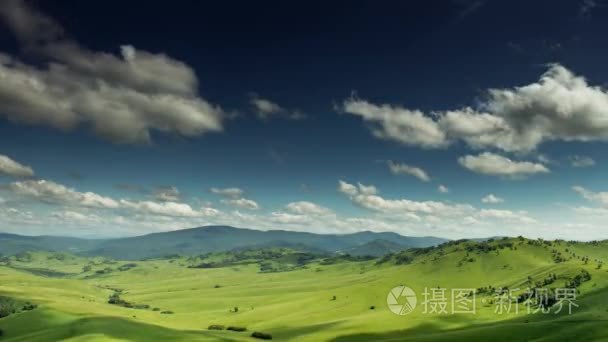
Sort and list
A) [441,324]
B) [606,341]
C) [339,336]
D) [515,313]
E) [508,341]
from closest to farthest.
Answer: [606,341] → [508,341] → [339,336] → [441,324] → [515,313]

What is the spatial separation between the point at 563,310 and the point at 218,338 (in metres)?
123

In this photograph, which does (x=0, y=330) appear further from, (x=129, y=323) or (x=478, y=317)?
(x=478, y=317)

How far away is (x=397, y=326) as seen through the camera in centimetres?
17800

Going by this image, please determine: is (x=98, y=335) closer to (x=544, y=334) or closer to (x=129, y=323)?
(x=129, y=323)

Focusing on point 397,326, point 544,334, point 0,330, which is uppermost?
point 544,334

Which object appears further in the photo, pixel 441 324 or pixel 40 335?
pixel 441 324

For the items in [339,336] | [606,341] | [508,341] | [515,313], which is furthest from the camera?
[515,313]

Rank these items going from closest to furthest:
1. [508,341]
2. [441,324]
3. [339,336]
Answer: [508,341] → [339,336] → [441,324]

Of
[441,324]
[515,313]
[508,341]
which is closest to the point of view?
[508,341]

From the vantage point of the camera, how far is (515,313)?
189875mm

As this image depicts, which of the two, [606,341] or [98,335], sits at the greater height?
[606,341]

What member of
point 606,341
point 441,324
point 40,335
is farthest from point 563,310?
point 40,335

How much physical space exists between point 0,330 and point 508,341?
653 feet

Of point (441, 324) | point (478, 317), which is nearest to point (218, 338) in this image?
point (441, 324)
